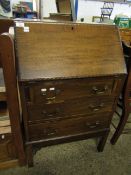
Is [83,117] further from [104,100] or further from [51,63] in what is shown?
[51,63]

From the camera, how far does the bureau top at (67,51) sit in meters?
0.85

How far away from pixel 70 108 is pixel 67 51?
40 centimetres

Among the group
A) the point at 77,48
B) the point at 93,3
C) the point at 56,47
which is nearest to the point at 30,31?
the point at 56,47

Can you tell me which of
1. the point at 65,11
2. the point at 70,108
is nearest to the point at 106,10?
the point at 65,11

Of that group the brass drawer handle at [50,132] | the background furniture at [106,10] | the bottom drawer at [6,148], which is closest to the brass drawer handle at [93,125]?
the brass drawer handle at [50,132]

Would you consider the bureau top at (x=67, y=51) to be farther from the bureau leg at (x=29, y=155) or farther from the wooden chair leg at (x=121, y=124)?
the bureau leg at (x=29, y=155)

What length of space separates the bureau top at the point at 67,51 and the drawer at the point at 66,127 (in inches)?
15.8

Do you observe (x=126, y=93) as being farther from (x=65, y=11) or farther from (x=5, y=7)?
(x=5, y=7)

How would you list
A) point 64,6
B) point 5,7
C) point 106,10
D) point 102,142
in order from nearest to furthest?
point 102,142, point 64,6, point 5,7, point 106,10

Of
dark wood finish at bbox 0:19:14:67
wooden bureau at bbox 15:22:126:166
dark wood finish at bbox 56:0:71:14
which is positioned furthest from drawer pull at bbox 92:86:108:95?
dark wood finish at bbox 56:0:71:14

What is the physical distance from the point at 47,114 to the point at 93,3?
3456mm

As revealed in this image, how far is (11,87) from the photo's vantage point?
0.88 meters

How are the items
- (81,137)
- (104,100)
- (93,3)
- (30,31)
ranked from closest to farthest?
(30,31) → (104,100) → (81,137) → (93,3)

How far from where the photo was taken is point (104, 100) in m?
1.12
